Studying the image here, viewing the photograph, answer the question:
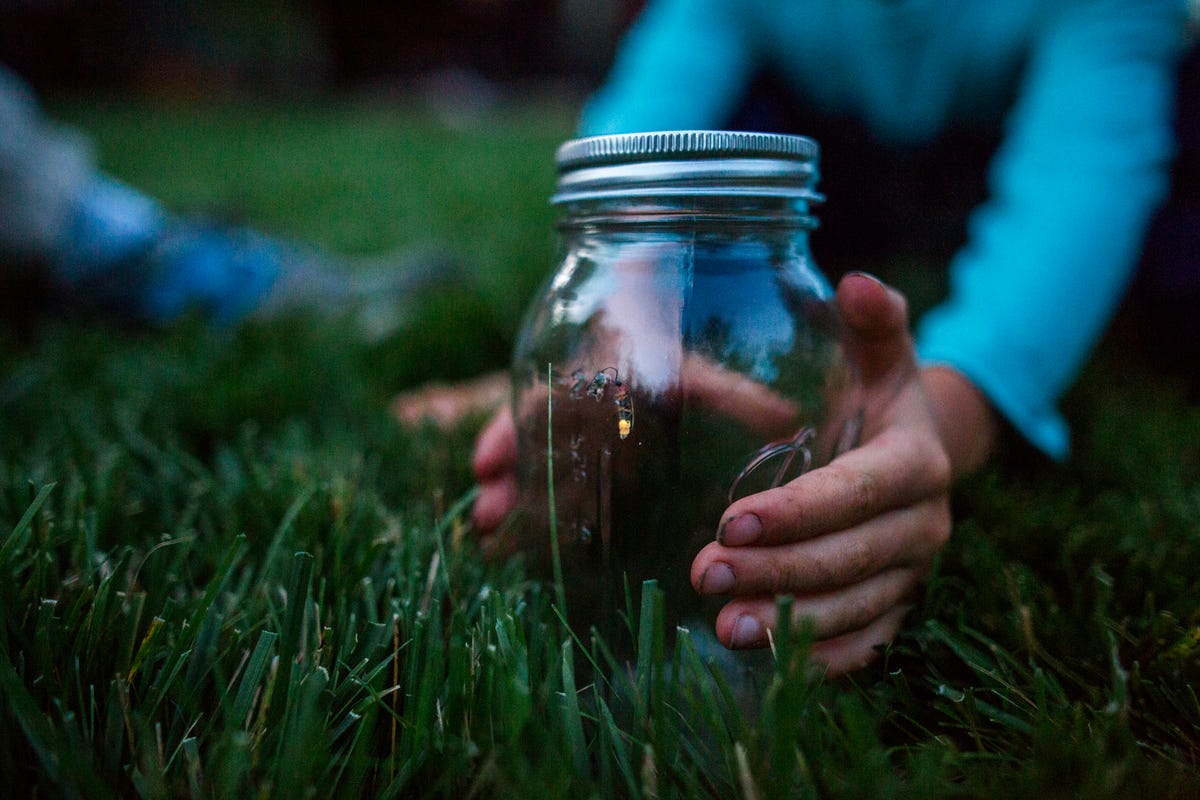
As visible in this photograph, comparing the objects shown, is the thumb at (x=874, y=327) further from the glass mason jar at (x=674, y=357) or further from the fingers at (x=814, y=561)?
the fingers at (x=814, y=561)

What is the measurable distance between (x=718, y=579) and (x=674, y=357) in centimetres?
16

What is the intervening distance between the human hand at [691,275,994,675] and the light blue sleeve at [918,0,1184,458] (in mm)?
252

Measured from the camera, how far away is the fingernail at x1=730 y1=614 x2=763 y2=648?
53cm

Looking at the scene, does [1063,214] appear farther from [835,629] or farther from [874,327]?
[835,629]

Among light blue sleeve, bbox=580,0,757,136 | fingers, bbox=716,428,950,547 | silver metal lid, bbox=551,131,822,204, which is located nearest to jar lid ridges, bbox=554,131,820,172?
silver metal lid, bbox=551,131,822,204

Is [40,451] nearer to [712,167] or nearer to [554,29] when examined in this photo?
[712,167]

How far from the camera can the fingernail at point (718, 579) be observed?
524 mm

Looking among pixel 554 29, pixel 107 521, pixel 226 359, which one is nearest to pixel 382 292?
pixel 226 359

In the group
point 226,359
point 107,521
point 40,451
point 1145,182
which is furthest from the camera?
point 226,359

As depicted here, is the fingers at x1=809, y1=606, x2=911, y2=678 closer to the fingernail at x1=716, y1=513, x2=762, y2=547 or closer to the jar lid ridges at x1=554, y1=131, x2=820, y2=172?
the fingernail at x1=716, y1=513, x2=762, y2=547

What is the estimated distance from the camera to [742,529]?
1.71 ft

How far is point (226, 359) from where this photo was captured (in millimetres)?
1348

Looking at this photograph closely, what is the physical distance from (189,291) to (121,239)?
19 centimetres

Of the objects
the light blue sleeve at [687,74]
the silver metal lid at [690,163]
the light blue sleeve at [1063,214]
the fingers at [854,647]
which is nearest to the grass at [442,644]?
the fingers at [854,647]
